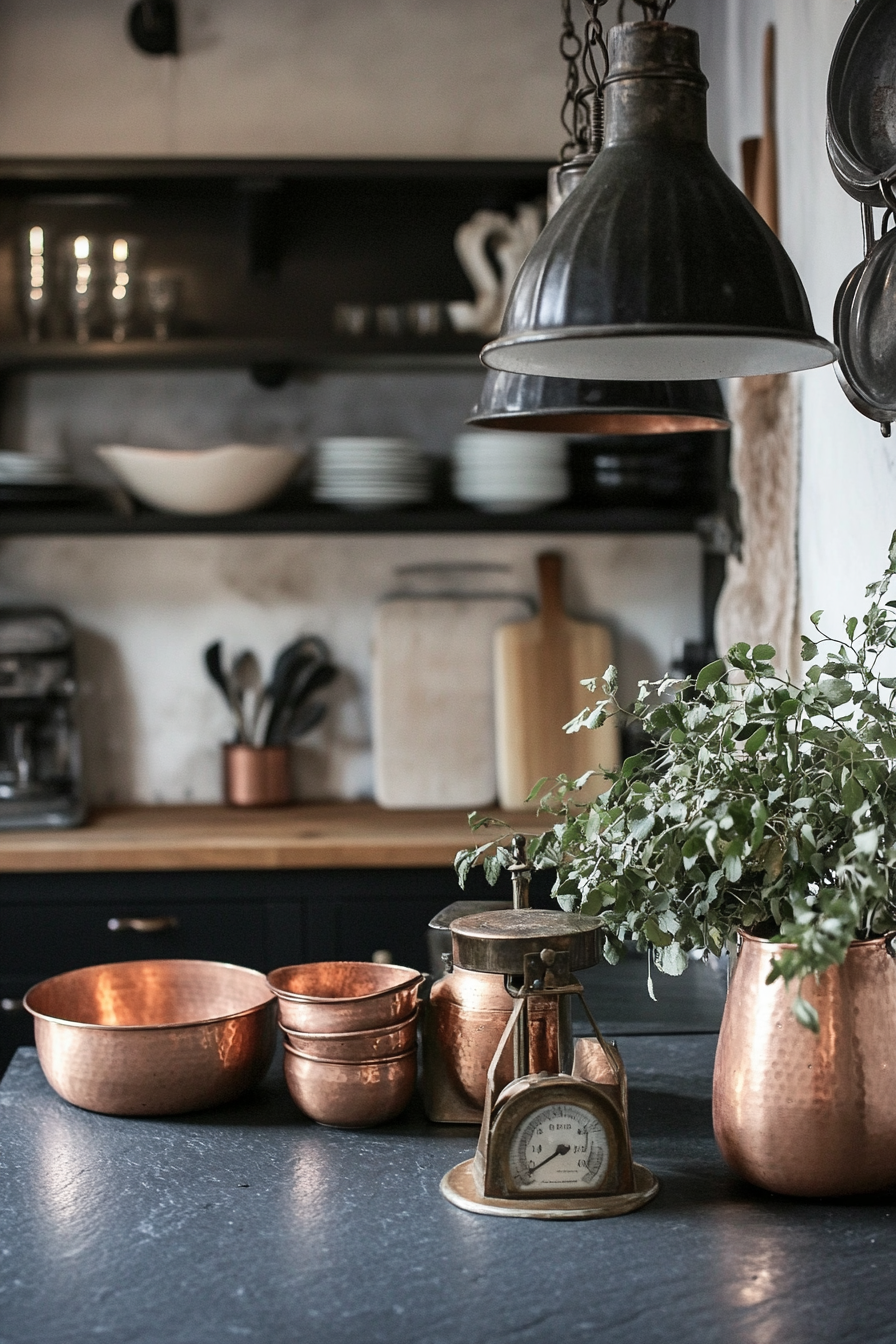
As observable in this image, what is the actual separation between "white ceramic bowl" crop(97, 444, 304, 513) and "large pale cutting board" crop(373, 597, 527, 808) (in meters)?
0.44

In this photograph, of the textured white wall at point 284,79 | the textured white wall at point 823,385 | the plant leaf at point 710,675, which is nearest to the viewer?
the plant leaf at point 710,675

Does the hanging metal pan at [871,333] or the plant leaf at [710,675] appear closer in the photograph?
the plant leaf at [710,675]

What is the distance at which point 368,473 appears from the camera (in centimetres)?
306

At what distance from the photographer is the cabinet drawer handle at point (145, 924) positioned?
9.12 ft

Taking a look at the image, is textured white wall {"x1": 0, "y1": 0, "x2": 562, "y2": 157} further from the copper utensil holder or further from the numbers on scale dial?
the numbers on scale dial

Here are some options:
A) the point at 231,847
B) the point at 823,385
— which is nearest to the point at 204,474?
the point at 231,847

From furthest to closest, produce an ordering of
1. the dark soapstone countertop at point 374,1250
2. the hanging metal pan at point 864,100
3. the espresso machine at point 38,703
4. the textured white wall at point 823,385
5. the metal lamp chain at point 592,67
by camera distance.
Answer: the espresso machine at point 38,703 < the textured white wall at point 823,385 < the hanging metal pan at point 864,100 < the metal lamp chain at point 592,67 < the dark soapstone countertop at point 374,1250

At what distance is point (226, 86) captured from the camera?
129 inches

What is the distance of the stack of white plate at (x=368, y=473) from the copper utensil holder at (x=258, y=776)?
A: 1.93ft

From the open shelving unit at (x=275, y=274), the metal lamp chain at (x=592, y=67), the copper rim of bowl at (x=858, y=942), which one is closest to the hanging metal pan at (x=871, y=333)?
the metal lamp chain at (x=592, y=67)

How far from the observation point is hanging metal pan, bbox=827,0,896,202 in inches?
62.7

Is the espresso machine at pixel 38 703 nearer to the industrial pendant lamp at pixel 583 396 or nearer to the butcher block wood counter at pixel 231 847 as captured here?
the butcher block wood counter at pixel 231 847

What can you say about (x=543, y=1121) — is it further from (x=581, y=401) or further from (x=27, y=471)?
(x=27, y=471)

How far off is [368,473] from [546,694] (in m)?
0.65
